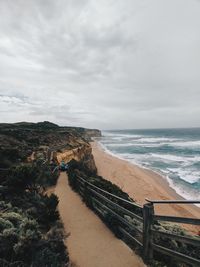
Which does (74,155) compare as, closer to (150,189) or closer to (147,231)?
(150,189)

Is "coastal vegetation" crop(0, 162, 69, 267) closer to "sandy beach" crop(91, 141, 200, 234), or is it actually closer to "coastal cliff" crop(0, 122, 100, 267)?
"coastal cliff" crop(0, 122, 100, 267)

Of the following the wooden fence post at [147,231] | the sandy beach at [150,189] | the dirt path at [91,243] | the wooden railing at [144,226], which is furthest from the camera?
the sandy beach at [150,189]

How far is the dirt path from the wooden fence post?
0.75 ft

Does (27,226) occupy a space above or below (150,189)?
above

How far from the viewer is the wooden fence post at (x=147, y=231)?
396 cm

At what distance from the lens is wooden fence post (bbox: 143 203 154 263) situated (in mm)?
3960

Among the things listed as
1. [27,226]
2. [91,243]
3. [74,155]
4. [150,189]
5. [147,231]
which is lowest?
[150,189]

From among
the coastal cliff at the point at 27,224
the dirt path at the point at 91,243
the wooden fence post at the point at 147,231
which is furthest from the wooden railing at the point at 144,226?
the coastal cliff at the point at 27,224

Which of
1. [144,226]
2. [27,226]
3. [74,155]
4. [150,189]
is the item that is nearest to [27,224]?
[27,226]

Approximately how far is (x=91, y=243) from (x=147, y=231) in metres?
1.75

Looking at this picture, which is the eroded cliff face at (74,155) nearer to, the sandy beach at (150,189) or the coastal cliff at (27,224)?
the sandy beach at (150,189)

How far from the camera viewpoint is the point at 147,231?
13.4ft

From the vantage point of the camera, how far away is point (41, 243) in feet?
14.3

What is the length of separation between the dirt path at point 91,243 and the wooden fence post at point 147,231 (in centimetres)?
23
